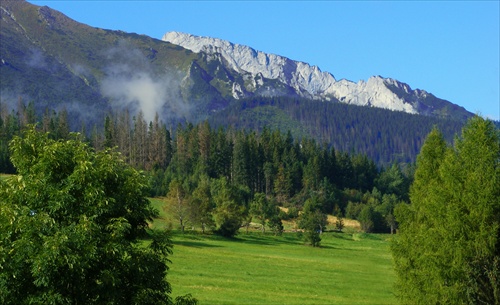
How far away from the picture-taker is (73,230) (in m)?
18.6

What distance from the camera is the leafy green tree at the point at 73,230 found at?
18156 millimetres

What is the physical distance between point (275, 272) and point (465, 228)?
37.6 m

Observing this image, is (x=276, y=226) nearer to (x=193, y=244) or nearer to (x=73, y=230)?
(x=193, y=244)

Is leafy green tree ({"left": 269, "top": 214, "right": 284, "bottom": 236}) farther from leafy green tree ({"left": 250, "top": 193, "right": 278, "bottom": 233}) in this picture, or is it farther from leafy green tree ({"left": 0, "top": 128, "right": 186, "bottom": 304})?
leafy green tree ({"left": 0, "top": 128, "right": 186, "bottom": 304})

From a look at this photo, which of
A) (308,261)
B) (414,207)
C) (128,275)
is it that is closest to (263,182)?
(308,261)

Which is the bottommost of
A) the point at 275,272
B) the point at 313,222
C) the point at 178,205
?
the point at 275,272

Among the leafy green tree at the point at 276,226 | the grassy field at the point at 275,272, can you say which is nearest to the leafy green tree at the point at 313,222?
the grassy field at the point at 275,272

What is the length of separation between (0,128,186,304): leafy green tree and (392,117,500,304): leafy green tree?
17.7 metres

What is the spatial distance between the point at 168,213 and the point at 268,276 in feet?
156

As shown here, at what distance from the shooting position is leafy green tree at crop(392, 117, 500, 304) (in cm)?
3200

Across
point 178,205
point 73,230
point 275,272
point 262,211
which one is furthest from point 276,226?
point 73,230

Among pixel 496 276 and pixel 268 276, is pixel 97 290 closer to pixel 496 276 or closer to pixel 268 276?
pixel 496 276

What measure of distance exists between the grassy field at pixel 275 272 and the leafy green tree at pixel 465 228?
8844mm

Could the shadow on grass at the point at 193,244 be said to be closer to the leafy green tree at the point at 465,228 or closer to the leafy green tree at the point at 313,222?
the leafy green tree at the point at 313,222
